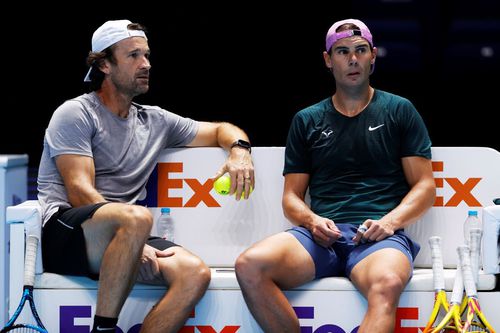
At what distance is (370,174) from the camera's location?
4.54 meters

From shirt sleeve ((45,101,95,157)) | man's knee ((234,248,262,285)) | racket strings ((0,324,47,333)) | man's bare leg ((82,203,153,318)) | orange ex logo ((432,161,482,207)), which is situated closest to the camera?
racket strings ((0,324,47,333))

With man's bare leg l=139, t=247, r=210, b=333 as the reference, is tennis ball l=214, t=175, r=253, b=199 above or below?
above

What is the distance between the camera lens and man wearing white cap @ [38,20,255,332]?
4.07 meters

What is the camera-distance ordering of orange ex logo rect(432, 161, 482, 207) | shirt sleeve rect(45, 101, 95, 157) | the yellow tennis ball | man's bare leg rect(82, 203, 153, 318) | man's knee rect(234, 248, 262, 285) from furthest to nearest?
orange ex logo rect(432, 161, 482, 207) < the yellow tennis ball < shirt sleeve rect(45, 101, 95, 157) < man's knee rect(234, 248, 262, 285) < man's bare leg rect(82, 203, 153, 318)

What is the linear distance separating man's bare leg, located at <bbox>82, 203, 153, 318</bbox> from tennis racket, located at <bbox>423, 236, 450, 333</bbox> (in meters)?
1.25

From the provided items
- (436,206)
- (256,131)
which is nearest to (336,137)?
(436,206)

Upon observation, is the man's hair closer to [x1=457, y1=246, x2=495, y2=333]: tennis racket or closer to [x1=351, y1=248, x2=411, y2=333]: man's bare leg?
[x1=351, y1=248, x2=411, y2=333]: man's bare leg

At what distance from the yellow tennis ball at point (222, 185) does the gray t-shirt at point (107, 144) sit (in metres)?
0.37

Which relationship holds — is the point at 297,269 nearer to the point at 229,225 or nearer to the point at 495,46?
the point at 229,225

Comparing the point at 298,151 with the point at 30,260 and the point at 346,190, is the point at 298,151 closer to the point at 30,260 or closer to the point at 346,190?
the point at 346,190

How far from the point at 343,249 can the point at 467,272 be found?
1.86 feet

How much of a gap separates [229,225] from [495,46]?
12.5ft

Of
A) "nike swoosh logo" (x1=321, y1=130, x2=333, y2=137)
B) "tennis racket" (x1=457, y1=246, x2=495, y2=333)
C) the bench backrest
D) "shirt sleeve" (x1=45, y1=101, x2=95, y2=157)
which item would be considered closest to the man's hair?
"shirt sleeve" (x1=45, y1=101, x2=95, y2=157)

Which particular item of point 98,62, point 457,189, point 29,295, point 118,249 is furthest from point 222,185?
point 457,189
